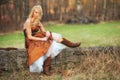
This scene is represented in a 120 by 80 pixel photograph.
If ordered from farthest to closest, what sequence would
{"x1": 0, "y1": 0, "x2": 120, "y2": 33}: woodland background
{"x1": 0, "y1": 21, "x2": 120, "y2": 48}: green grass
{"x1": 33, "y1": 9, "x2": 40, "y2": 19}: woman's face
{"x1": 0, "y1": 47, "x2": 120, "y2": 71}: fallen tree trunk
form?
1. {"x1": 0, "y1": 0, "x2": 120, "y2": 33}: woodland background
2. {"x1": 0, "y1": 21, "x2": 120, "y2": 48}: green grass
3. {"x1": 0, "y1": 47, "x2": 120, "y2": 71}: fallen tree trunk
4. {"x1": 33, "y1": 9, "x2": 40, "y2": 19}: woman's face

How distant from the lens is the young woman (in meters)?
8.60

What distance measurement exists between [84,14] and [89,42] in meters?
4.63

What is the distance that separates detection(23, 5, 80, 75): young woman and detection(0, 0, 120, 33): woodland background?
6001mm

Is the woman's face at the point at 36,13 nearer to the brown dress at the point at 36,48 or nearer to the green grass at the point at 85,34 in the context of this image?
the brown dress at the point at 36,48

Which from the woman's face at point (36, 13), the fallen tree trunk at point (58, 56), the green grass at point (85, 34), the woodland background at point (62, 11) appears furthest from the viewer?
the woodland background at point (62, 11)

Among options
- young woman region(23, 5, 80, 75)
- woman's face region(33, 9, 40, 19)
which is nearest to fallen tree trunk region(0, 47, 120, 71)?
young woman region(23, 5, 80, 75)

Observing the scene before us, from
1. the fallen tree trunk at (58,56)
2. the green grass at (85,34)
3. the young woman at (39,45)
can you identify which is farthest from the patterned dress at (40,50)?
the green grass at (85,34)

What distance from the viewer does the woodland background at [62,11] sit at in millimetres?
14953

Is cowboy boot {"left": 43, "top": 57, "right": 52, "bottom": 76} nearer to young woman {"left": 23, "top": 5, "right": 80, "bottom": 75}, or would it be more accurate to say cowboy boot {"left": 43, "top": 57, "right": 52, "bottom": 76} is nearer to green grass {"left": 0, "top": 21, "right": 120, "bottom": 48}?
young woman {"left": 23, "top": 5, "right": 80, "bottom": 75}

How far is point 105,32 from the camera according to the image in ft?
45.7

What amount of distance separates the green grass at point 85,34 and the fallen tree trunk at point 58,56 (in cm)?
224

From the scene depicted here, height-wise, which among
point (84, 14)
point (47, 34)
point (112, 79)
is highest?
point (47, 34)

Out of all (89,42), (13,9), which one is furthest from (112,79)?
(13,9)

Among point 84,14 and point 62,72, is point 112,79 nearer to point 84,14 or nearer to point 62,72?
point 62,72
